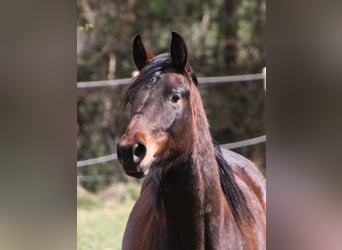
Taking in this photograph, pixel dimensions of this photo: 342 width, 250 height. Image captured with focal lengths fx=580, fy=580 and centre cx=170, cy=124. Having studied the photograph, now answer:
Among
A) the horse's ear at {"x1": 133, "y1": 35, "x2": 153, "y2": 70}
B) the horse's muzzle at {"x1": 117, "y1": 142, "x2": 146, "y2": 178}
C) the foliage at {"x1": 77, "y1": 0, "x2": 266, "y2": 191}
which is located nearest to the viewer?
the horse's muzzle at {"x1": 117, "y1": 142, "x2": 146, "y2": 178}

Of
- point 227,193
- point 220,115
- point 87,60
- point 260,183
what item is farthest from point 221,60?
point 227,193

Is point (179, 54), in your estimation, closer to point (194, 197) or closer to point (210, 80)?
point (194, 197)

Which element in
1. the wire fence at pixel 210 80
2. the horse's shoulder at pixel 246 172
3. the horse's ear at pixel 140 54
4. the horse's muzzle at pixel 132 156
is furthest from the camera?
the wire fence at pixel 210 80

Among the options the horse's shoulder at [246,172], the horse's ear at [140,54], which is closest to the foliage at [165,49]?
the horse's shoulder at [246,172]

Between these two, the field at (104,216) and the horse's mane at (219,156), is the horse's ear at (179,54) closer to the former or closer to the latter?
the horse's mane at (219,156)

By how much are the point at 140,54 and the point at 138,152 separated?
0.39 m

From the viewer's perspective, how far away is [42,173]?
1.74 m

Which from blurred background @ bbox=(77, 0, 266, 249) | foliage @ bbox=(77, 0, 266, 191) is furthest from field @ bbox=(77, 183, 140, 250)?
foliage @ bbox=(77, 0, 266, 191)

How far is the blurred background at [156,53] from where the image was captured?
4879 mm

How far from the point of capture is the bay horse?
1.58 m

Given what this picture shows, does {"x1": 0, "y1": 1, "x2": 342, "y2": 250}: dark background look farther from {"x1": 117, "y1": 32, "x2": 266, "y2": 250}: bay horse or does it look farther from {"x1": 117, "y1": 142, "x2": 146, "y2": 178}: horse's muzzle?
{"x1": 117, "y1": 142, "x2": 146, "y2": 178}: horse's muzzle

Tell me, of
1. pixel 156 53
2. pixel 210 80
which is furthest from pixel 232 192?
pixel 156 53

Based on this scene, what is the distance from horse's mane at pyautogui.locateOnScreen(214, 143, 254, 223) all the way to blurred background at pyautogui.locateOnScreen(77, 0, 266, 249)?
2.83m

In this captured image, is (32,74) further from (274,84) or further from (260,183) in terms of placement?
(260,183)
